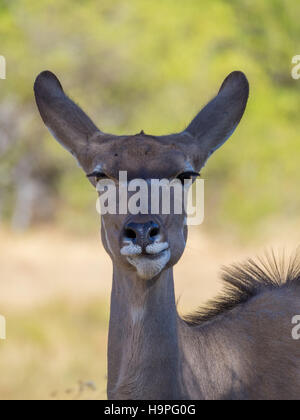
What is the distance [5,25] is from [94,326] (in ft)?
40.5

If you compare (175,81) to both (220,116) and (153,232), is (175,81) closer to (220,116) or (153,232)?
(220,116)

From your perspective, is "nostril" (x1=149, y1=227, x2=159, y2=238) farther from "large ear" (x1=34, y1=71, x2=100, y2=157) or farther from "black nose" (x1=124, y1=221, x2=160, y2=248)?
"large ear" (x1=34, y1=71, x2=100, y2=157)

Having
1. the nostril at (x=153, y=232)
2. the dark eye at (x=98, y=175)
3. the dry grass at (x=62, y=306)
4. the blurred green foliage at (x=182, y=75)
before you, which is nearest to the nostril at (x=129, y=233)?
the nostril at (x=153, y=232)

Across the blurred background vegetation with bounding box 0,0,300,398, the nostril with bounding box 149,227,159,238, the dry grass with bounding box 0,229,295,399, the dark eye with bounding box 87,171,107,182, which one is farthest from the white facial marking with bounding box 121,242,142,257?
the blurred background vegetation with bounding box 0,0,300,398

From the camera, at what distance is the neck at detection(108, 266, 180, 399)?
5.35 m

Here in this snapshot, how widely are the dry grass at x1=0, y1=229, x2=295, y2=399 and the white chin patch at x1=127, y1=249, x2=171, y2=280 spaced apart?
6.90 feet

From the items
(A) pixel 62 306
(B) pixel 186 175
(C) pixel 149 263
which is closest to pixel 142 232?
(C) pixel 149 263

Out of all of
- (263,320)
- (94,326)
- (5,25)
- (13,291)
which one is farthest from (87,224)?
(263,320)

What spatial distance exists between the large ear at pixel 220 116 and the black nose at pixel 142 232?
1.10 m

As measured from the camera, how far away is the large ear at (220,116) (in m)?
6.07

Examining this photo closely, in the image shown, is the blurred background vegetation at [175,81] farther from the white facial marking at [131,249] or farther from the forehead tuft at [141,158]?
the white facial marking at [131,249]

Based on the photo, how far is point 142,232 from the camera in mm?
5043

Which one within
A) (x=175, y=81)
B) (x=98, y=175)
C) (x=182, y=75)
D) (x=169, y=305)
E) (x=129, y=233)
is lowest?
(x=169, y=305)

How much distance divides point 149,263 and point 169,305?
0.48 m
